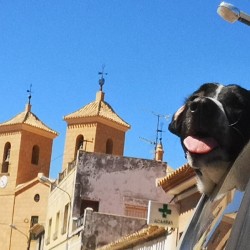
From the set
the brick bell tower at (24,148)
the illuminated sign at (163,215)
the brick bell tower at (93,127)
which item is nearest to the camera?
the illuminated sign at (163,215)

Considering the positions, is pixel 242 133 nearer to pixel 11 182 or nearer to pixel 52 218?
pixel 52 218

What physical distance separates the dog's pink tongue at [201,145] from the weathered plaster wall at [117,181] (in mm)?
32338

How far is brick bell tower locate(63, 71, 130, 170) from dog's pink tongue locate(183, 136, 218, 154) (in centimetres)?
5399

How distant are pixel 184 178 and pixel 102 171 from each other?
18073 mm

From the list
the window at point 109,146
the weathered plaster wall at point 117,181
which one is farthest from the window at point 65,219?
the window at point 109,146

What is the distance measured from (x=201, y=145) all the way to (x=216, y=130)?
0.06 meters

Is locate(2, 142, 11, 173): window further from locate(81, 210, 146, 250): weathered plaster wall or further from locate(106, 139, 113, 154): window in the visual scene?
locate(81, 210, 146, 250): weathered plaster wall

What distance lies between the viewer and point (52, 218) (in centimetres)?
3991

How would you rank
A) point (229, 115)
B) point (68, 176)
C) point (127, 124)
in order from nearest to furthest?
1. point (229, 115)
2. point (68, 176)
3. point (127, 124)

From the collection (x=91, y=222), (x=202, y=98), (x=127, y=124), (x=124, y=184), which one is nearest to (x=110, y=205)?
(x=124, y=184)

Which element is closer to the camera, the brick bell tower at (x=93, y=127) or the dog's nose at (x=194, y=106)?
the dog's nose at (x=194, y=106)

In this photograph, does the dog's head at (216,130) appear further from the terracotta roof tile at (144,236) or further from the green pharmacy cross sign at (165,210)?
the terracotta roof tile at (144,236)

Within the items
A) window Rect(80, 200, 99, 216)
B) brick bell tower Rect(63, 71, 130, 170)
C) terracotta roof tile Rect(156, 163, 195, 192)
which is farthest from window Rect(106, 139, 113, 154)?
terracotta roof tile Rect(156, 163, 195, 192)

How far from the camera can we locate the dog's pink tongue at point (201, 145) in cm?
185
